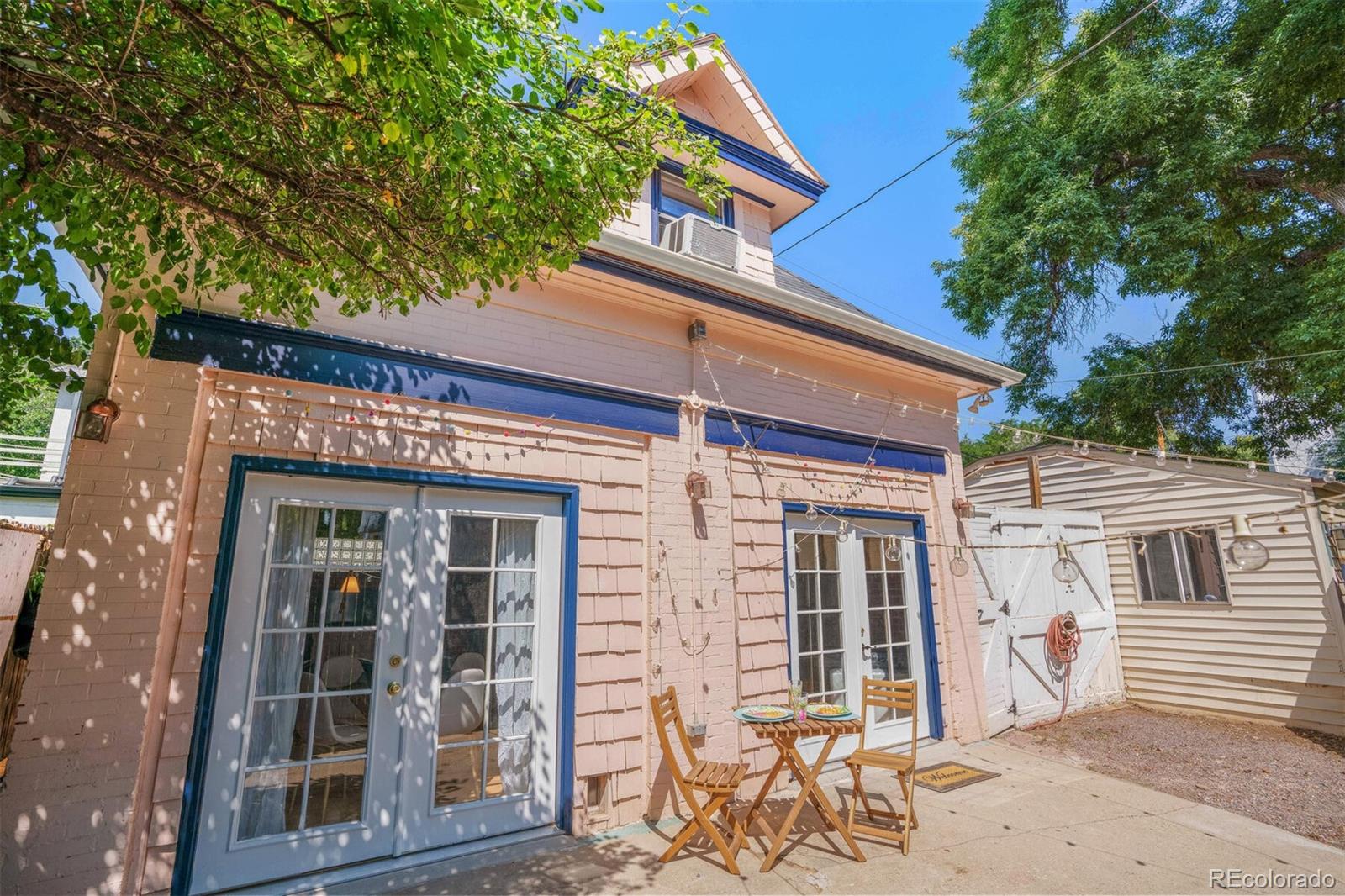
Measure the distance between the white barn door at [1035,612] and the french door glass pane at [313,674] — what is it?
6172mm

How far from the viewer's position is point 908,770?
4105 mm

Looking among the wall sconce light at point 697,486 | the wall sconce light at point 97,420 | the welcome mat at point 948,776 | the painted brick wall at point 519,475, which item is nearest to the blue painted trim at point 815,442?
the painted brick wall at point 519,475

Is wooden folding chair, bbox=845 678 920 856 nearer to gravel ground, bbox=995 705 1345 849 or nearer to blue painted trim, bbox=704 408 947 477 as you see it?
blue painted trim, bbox=704 408 947 477

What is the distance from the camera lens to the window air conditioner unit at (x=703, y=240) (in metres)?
6.27

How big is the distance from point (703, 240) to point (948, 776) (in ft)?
18.2

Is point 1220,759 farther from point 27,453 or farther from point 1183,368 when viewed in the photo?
point 27,453

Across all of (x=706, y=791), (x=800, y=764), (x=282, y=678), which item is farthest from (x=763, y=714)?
(x=282, y=678)

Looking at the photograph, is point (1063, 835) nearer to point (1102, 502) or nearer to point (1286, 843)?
point (1286, 843)

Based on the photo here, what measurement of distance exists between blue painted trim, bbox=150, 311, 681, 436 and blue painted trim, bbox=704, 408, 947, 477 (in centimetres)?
56

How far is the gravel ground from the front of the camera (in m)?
4.86

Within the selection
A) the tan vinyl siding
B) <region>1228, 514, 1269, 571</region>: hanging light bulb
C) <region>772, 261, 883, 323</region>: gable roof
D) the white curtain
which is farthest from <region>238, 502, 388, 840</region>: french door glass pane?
the tan vinyl siding

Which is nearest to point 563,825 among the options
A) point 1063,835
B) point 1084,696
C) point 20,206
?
point 1063,835

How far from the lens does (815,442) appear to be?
19.0 feet

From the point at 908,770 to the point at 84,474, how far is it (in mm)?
5161
